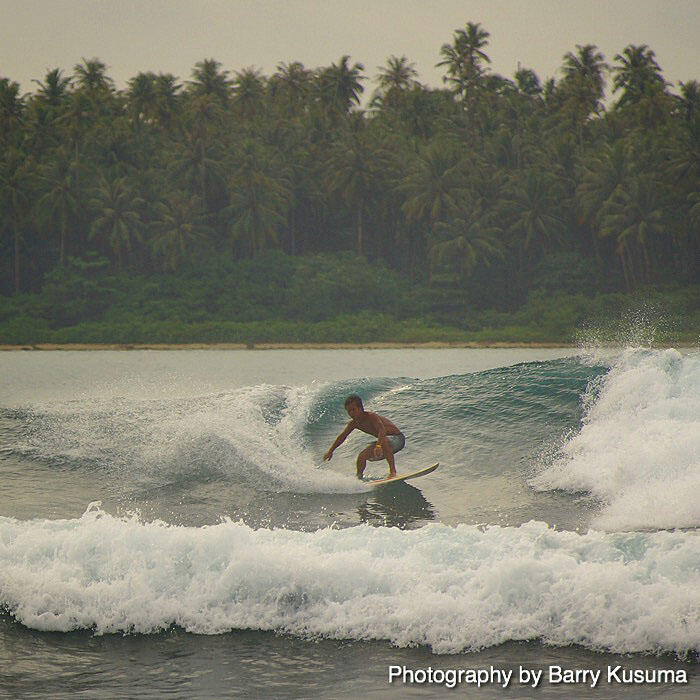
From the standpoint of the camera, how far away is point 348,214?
86.6 m

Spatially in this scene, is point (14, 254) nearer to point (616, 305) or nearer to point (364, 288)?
point (364, 288)

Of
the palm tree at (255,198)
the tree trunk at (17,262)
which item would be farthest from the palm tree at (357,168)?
the tree trunk at (17,262)

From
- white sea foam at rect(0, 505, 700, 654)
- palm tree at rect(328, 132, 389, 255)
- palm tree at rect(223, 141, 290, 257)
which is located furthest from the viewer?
palm tree at rect(328, 132, 389, 255)

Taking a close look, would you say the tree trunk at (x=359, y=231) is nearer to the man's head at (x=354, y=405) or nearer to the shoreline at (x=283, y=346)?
the shoreline at (x=283, y=346)

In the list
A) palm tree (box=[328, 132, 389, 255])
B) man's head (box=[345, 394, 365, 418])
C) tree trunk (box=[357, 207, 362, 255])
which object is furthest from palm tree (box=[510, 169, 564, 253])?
man's head (box=[345, 394, 365, 418])

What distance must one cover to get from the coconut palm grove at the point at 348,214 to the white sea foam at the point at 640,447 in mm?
52371

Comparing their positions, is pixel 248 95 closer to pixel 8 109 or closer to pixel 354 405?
pixel 8 109

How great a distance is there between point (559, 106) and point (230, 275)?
36.6 meters

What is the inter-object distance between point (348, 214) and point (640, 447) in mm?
75412

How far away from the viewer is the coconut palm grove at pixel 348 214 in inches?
2881

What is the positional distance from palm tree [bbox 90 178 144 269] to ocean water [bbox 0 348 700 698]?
64.5m

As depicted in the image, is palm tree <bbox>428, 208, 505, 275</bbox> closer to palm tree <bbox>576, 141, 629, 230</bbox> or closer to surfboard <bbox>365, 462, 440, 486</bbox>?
palm tree <bbox>576, 141, 629, 230</bbox>

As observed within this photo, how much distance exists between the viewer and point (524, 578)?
289 inches

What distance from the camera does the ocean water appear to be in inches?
259
